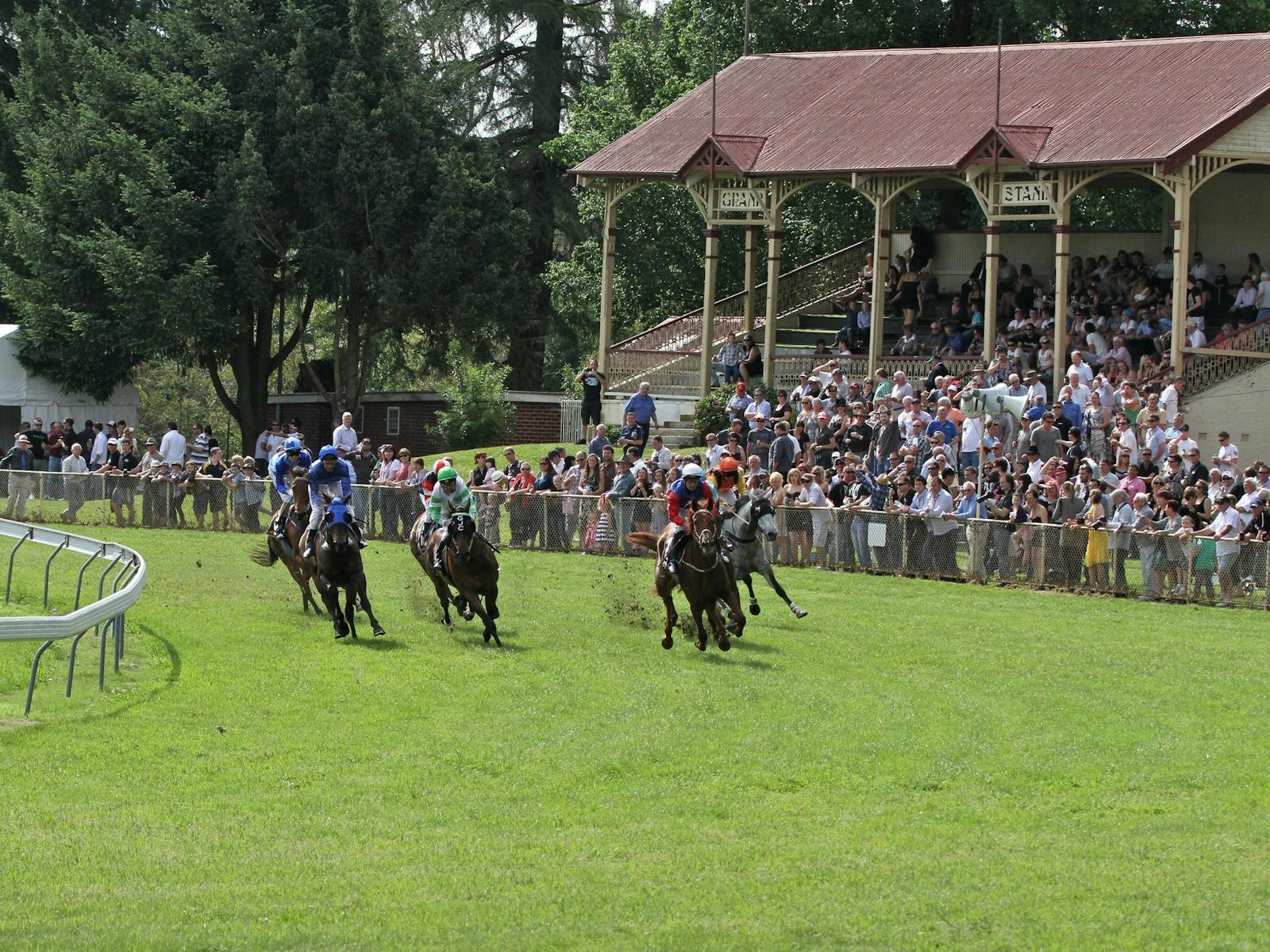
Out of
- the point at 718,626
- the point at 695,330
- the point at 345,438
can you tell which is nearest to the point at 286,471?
the point at 718,626

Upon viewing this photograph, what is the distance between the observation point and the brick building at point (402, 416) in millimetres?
47969

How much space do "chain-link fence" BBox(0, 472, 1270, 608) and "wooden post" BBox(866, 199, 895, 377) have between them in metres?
8.73

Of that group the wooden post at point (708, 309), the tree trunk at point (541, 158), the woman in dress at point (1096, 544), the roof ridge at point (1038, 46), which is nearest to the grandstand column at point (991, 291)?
the wooden post at point (708, 309)

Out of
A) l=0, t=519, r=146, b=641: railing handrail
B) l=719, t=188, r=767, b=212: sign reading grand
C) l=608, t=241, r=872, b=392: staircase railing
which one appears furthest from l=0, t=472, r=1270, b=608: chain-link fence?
l=719, t=188, r=767, b=212: sign reading grand

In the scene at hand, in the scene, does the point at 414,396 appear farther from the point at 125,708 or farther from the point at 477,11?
the point at 125,708

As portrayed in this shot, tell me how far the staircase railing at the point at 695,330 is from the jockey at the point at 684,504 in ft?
68.0

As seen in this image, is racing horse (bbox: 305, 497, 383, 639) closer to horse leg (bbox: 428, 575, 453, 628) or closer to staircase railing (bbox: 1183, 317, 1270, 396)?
horse leg (bbox: 428, 575, 453, 628)

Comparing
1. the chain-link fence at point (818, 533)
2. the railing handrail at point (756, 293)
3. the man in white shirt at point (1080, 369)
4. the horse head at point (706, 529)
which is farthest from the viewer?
the railing handrail at point (756, 293)

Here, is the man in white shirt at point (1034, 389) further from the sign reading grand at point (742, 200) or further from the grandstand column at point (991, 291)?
the sign reading grand at point (742, 200)

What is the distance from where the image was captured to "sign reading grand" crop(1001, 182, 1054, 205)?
112 ft

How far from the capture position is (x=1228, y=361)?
103ft

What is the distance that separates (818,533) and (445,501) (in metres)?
8.07

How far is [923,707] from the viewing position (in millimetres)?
16766

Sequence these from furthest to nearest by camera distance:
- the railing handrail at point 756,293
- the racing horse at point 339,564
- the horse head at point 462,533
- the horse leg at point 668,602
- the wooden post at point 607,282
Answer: the railing handrail at point 756,293
the wooden post at point 607,282
the racing horse at point 339,564
the horse head at point 462,533
the horse leg at point 668,602
